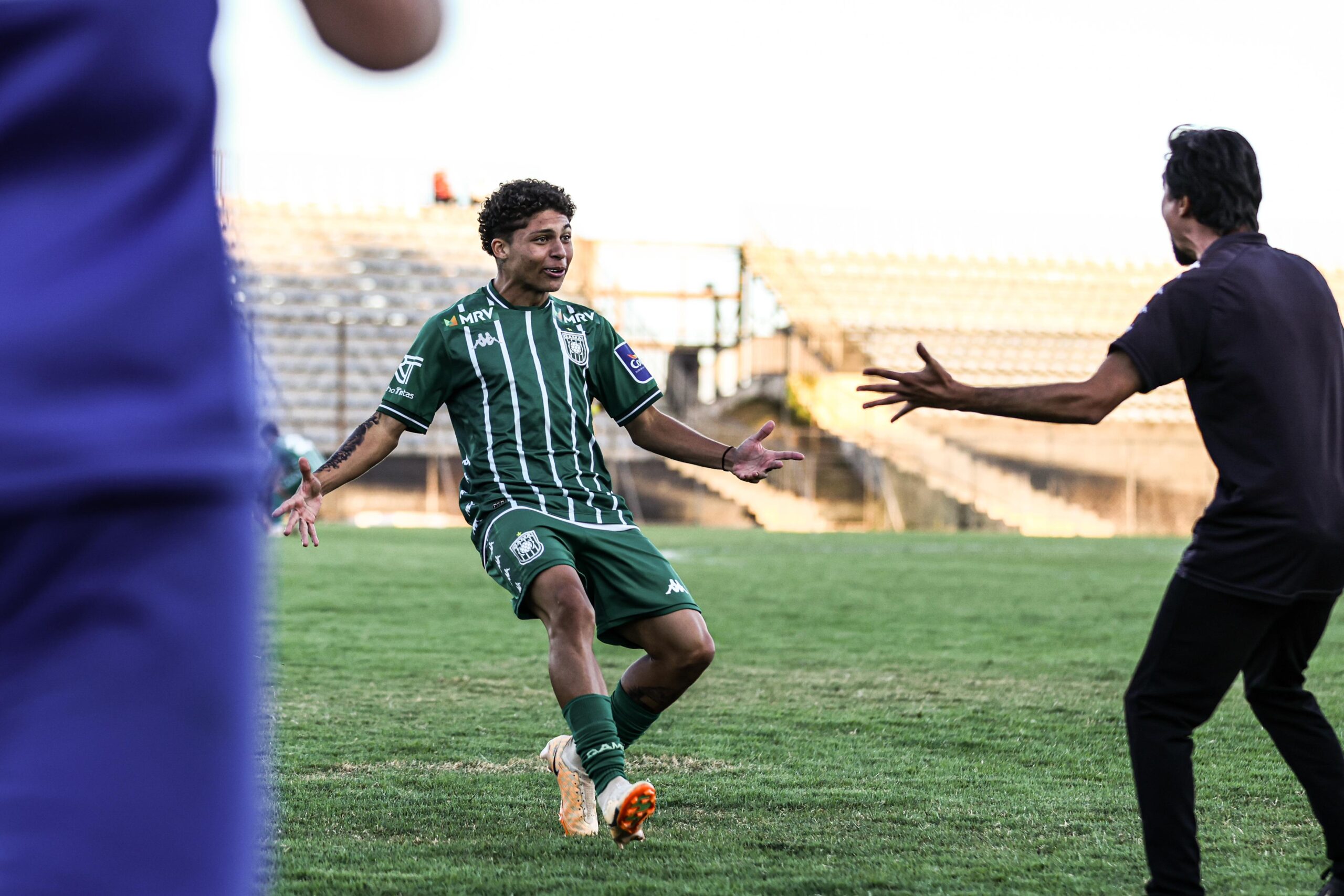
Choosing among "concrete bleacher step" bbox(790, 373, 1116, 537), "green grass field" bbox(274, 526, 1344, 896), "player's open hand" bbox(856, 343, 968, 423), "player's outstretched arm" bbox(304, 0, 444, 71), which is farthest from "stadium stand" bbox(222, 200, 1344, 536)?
"player's outstretched arm" bbox(304, 0, 444, 71)

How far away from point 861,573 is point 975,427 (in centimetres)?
1749

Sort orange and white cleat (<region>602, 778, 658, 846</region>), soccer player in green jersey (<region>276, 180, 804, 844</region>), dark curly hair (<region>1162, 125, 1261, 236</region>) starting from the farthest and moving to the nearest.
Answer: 1. soccer player in green jersey (<region>276, 180, 804, 844</region>)
2. orange and white cleat (<region>602, 778, 658, 846</region>)
3. dark curly hair (<region>1162, 125, 1261, 236</region>)

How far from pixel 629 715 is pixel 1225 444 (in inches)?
80.0

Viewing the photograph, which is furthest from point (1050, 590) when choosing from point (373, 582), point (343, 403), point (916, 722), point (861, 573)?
point (343, 403)

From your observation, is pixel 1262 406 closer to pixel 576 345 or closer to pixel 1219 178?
pixel 1219 178

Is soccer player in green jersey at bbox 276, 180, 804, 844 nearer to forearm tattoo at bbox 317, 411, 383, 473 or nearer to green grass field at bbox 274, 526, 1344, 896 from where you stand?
forearm tattoo at bbox 317, 411, 383, 473

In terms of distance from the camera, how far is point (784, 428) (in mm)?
34375

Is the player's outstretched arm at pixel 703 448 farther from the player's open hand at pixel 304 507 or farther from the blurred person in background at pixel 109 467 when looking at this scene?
the blurred person in background at pixel 109 467

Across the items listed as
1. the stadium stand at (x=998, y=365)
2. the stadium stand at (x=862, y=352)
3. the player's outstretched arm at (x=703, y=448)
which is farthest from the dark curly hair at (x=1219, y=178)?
the stadium stand at (x=862, y=352)

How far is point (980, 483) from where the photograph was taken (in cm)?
3209

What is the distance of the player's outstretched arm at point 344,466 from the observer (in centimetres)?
413

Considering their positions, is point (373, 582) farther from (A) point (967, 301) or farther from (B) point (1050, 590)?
(A) point (967, 301)

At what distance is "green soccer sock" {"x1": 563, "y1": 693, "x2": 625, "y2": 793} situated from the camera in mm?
4062

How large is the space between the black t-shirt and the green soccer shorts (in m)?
1.65
